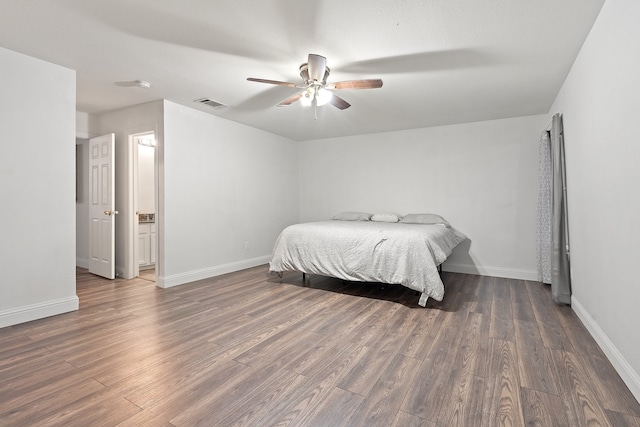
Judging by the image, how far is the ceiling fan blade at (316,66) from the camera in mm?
2400

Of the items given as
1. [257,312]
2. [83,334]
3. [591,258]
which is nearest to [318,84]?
[257,312]

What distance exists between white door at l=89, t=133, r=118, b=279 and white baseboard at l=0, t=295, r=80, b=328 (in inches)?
52.9

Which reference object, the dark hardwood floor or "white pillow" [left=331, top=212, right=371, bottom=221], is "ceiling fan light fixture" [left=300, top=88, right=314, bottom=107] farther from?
"white pillow" [left=331, top=212, right=371, bottom=221]

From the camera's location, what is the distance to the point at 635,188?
5.37 ft

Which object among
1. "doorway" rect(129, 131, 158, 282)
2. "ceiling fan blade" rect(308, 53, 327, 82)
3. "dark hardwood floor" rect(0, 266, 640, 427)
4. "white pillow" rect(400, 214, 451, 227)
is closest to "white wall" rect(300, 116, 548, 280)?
"white pillow" rect(400, 214, 451, 227)

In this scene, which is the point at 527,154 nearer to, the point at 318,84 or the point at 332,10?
the point at 318,84

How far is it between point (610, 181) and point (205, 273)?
4.42m

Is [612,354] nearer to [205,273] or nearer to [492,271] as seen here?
Answer: [492,271]

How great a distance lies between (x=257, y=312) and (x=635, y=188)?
2927 millimetres

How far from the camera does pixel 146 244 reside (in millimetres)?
5195

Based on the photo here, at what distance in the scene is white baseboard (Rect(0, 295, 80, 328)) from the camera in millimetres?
2652

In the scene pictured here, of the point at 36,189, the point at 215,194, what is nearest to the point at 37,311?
the point at 36,189

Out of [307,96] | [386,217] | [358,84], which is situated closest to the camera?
[358,84]

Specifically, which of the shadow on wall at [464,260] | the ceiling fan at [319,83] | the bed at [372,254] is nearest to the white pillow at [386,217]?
the bed at [372,254]
